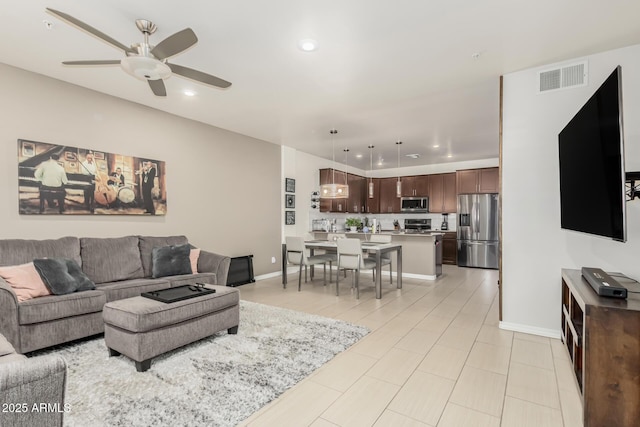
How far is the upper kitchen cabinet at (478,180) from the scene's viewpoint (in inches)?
291

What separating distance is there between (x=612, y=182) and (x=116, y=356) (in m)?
3.79

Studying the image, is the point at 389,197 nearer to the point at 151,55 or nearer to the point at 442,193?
the point at 442,193

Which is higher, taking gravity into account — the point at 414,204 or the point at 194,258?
the point at 414,204

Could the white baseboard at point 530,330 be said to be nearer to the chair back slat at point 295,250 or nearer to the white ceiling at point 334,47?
the white ceiling at point 334,47

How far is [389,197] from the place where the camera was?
9156mm

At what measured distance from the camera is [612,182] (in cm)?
181

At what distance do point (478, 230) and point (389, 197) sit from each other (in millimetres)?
2597

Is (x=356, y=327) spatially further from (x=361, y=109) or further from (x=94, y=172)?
(x=94, y=172)

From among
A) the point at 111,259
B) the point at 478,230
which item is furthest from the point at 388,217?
the point at 111,259

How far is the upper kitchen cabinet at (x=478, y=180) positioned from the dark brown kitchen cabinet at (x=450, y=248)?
113cm

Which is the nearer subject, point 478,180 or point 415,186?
point 478,180

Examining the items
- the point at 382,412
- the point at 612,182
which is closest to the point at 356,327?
the point at 382,412

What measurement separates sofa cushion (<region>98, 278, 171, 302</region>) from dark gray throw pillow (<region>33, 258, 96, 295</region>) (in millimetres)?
184

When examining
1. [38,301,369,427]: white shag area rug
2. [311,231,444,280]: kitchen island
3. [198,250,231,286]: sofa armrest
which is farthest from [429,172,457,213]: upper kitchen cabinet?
[198,250,231,286]: sofa armrest
